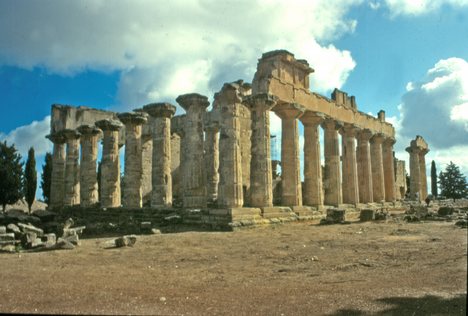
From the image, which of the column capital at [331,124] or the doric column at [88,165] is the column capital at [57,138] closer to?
the doric column at [88,165]

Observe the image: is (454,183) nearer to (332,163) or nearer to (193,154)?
(332,163)

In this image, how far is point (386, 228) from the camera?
48.1 feet

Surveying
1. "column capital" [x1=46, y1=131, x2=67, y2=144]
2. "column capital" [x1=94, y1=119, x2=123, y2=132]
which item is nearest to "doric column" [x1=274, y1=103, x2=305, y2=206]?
"column capital" [x1=94, y1=119, x2=123, y2=132]

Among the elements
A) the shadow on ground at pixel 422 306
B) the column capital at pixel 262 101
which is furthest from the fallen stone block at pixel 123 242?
the shadow on ground at pixel 422 306

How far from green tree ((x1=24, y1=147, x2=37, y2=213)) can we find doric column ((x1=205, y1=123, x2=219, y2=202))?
21.0m

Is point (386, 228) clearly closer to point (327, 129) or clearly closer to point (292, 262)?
point (292, 262)

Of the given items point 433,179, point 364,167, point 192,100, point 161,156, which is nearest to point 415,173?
point 364,167

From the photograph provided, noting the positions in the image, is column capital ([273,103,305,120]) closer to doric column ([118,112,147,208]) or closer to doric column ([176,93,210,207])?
doric column ([176,93,210,207])

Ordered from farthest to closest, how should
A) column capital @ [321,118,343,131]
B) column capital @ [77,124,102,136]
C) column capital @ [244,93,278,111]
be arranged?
1. column capital @ [77,124,102,136]
2. column capital @ [321,118,343,131]
3. column capital @ [244,93,278,111]

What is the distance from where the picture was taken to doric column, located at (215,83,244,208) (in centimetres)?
1672

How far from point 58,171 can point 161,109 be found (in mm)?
11151

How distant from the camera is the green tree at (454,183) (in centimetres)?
4297

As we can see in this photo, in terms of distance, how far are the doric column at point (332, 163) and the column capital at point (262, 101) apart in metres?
6.22

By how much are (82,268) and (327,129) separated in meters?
17.9
